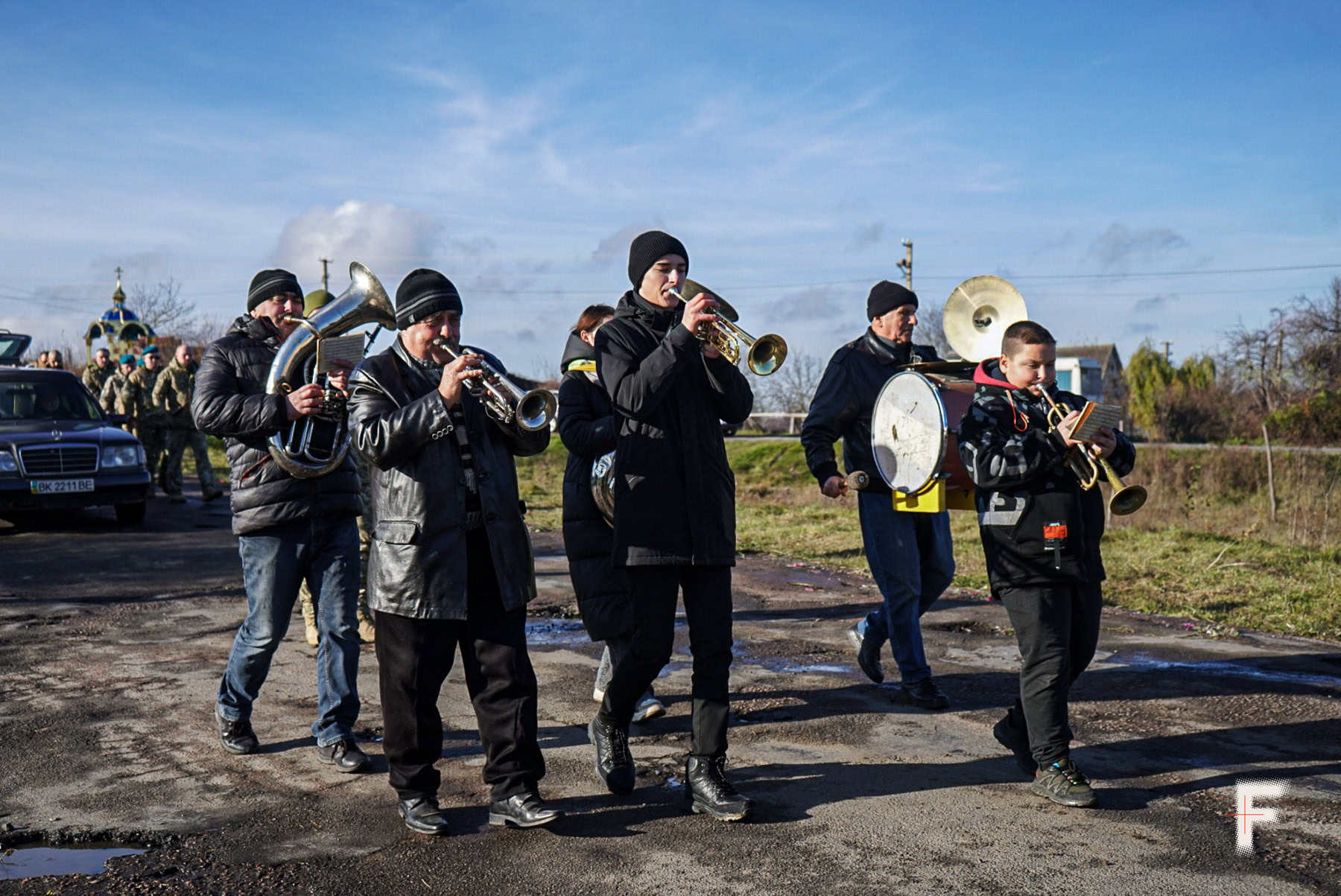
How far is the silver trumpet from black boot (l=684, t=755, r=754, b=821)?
140cm

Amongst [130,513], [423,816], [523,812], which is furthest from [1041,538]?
[130,513]

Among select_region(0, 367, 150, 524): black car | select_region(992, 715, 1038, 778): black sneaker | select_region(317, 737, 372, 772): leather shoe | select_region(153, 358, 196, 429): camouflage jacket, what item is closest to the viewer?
select_region(992, 715, 1038, 778): black sneaker

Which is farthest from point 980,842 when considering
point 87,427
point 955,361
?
point 87,427

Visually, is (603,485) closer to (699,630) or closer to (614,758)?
(699,630)

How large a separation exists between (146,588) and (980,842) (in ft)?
25.9

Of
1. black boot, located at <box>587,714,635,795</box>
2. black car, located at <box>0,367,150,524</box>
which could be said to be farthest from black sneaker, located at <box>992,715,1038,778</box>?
black car, located at <box>0,367,150,524</box>

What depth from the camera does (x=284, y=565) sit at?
17.4ft

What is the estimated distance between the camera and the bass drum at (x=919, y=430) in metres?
5.53

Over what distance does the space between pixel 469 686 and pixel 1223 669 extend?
4651 millimetres

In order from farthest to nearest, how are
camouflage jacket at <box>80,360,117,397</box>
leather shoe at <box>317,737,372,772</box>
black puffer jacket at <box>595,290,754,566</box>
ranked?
camouflage jacket at <box>80,360,117,397</box>, leather shoe at <box>317,737,372,772</box>, black puffer jacket at <box>595,290,754,566</box>

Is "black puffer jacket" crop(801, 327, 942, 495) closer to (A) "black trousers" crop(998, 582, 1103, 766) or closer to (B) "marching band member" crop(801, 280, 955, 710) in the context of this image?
(B) "marching band member" crop(801, 280, 955, 710)

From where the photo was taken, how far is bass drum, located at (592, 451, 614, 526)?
17.3 feet

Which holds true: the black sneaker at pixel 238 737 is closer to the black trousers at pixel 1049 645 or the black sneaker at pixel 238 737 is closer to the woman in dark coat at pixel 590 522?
the woman in dark coat at pixel 590 522

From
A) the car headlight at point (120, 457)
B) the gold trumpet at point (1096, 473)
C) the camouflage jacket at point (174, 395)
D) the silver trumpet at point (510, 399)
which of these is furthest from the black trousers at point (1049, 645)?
the camouflage jacket at point (174, 395)
